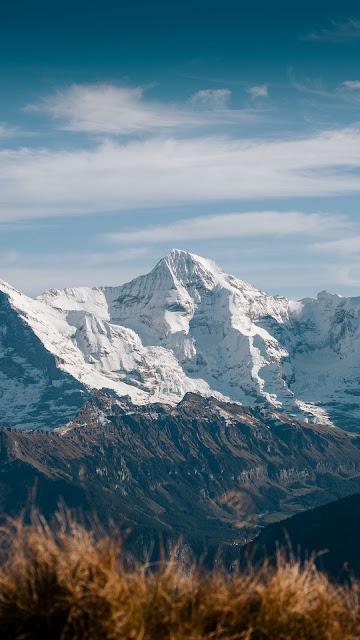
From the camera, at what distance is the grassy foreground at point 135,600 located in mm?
13148

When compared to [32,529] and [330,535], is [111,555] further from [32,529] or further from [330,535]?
[330,535]

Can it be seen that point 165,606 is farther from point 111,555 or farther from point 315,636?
point 315,636

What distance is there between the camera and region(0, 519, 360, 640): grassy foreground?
13148 mm

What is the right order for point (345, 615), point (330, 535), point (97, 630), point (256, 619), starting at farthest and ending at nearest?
point (330, 535)
point (345, 615)
point (256, 619)
point (97, 630)

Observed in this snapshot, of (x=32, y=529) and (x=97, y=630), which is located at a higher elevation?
(x=32, y=529)

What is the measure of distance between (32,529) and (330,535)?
193m

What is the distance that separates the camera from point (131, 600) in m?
13.4

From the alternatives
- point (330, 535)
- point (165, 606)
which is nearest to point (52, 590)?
point (165, 606)

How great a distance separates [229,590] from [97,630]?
248cm

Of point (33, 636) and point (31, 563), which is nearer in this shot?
point (33, 636)

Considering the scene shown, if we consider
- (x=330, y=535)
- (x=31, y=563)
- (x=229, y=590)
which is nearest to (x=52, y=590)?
(x=31, y=563)

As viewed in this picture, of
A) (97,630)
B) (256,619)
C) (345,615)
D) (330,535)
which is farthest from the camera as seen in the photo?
(330,535)

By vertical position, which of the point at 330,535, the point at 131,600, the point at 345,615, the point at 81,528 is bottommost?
the point at 330,535

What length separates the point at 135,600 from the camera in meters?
13.5
